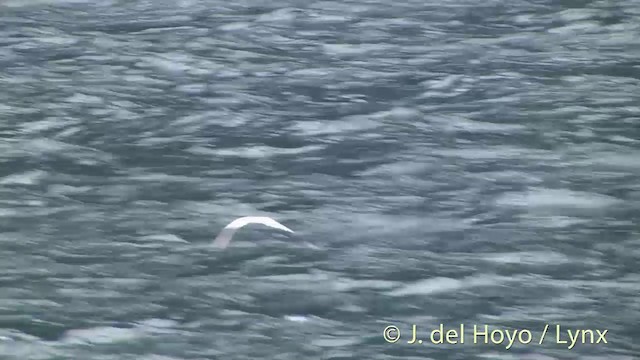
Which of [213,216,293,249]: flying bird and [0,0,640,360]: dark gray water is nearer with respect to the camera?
[0,0,640,360]: dark gray water

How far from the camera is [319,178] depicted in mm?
1396

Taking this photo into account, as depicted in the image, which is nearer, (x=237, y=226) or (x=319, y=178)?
(x=237, y=226)

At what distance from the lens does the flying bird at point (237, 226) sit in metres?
1.21

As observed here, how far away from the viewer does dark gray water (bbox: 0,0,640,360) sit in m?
→ 1.06

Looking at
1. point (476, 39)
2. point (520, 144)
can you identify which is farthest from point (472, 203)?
point (476, 39)

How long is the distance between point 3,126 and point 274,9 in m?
0.74

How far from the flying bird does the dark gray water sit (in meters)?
0.01

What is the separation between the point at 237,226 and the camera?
1.24m

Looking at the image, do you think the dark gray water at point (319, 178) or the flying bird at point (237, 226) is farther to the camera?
the flying bird at point (237, 226)

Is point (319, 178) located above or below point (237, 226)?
above

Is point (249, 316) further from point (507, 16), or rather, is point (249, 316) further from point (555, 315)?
point (507, 16)

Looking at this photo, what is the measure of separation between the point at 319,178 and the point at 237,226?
0.62ft

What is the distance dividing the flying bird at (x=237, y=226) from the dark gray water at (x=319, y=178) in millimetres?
14

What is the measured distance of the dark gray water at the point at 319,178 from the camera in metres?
1.06
